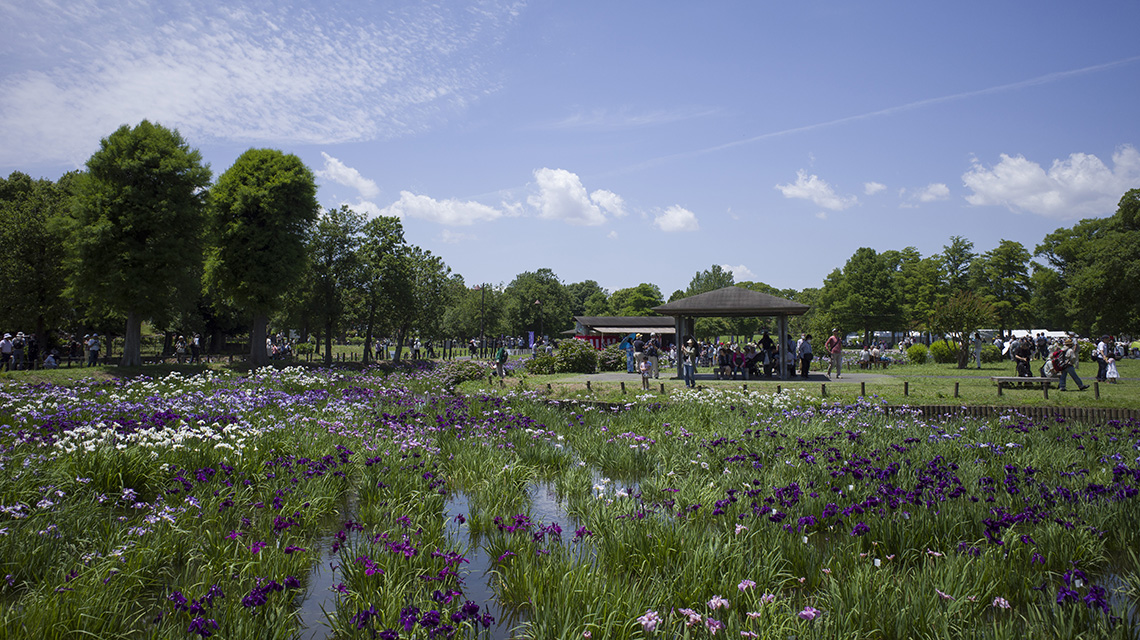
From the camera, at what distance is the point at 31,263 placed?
2805cm

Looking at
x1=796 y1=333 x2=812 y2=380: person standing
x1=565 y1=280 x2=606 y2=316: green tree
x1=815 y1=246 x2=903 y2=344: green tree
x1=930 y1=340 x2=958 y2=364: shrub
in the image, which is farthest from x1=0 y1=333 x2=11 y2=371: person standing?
x1=565 y1=280 x2=606 y2=316: green tree

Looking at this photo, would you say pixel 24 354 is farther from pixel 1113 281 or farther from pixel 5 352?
pixel 1113 281

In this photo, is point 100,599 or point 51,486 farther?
point 51,486

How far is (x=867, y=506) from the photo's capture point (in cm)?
504

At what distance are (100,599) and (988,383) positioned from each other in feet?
72.2

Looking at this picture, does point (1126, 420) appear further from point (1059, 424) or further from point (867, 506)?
point (867, 506)

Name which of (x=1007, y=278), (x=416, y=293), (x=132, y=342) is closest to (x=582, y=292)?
(x=1007, y=278)

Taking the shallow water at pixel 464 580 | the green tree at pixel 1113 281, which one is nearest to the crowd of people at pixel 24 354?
the shallow water at pixel 464 580

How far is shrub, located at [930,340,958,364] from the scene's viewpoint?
110 ft

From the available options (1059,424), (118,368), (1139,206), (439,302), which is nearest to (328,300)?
(439,302)

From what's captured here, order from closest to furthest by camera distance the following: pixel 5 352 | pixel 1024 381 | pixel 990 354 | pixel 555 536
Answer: pixel 555 536 < pixel 1024 381 < pixel 5 352 < pixel 990 354

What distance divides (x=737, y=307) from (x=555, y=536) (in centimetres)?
1755

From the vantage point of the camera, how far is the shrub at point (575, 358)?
27.0 metres

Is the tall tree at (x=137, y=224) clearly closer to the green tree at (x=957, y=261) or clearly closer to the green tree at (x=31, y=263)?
the green tree at (x=31, y=263)
